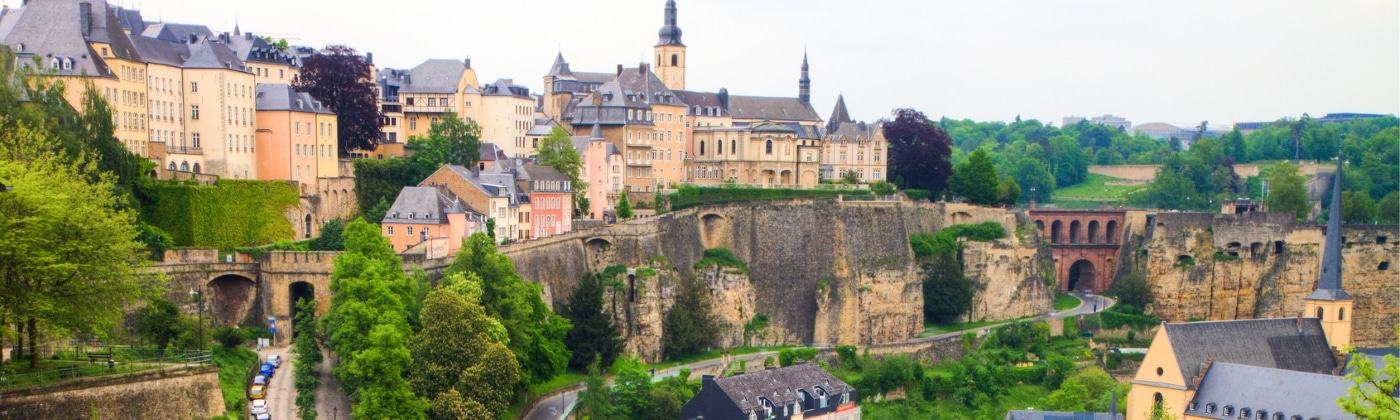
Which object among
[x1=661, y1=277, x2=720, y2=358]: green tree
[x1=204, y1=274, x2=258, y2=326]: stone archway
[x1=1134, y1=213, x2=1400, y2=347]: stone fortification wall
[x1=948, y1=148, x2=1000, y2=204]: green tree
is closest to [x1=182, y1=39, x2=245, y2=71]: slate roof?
[x1=204, y1=274, x2=258, y2=326]: stone archway

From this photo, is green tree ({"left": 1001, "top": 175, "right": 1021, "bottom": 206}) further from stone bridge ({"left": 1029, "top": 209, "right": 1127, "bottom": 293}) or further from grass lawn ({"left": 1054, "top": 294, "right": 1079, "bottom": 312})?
grass lawn ({"left": 1054, "top": 294, "right": 1079, "bottom": 312})

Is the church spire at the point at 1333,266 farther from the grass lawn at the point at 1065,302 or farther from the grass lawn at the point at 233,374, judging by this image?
the grass lawn at the point at 233,374

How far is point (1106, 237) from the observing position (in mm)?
90125

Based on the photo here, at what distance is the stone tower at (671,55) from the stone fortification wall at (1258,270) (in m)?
28.2

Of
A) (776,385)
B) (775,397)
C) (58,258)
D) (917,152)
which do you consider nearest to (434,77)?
(917,152)

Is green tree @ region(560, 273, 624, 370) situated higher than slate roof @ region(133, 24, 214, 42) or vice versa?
slate roof @ region(133, 24, 214, 42)

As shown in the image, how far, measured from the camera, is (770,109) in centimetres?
8756

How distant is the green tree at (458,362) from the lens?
147ft

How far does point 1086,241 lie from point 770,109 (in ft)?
68.0

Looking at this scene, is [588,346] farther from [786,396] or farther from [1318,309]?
[1318,309]

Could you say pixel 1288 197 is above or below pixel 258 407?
above

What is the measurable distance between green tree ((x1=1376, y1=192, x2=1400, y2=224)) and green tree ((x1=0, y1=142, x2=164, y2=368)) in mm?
73697

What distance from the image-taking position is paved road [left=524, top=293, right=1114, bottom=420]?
170 ft

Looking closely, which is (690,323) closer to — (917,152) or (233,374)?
(917,152)
